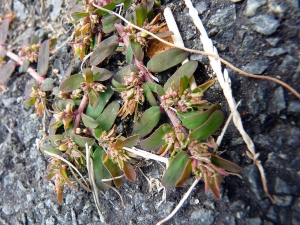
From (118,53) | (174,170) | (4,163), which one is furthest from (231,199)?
(4,163)

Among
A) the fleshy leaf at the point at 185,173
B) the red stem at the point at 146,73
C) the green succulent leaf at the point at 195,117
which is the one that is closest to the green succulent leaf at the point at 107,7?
the red stem at the point at 146,73

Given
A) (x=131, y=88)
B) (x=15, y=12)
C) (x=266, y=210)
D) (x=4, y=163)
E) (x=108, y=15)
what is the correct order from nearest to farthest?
1. (x=266, y=210)
2. (x=131, y=88)
3. (x=108, y=15)
4. (x=4, y=163)
5. (x=15, y=12)

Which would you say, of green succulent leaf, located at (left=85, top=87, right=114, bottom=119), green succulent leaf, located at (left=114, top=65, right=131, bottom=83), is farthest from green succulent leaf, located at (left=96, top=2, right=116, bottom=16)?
green succulent leaf, located at (left=85, top=87, right=114, bottom=119)

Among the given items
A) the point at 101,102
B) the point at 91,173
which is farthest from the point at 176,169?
the point at 101,102

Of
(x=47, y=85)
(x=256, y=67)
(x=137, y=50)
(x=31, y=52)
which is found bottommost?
(x=256, y=67)

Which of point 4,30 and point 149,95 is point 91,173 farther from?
point 4,30

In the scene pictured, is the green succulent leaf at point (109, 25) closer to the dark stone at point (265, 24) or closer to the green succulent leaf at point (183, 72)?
the green succulent leaf at point (183, 72)

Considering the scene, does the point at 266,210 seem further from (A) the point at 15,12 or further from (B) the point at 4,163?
(A) the point at 15,12
